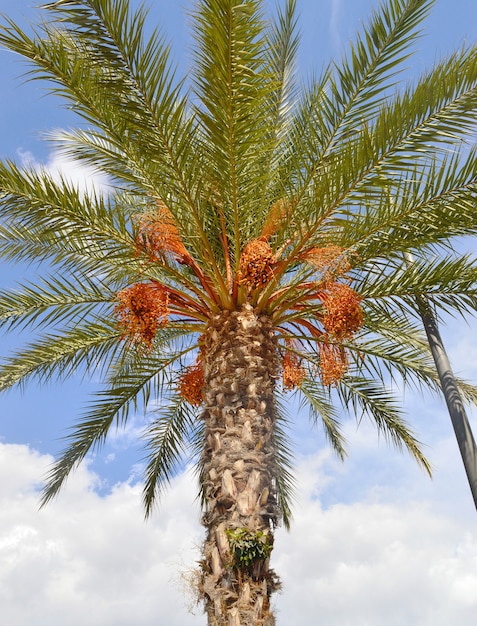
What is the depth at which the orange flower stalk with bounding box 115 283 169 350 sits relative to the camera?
6848 millimetres

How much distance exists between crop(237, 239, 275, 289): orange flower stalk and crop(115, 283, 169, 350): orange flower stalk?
0.91 m

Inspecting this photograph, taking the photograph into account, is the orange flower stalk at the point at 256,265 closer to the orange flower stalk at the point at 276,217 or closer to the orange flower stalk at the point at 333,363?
the orange flower stalk at the point at 276,217

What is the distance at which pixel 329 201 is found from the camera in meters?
6.61

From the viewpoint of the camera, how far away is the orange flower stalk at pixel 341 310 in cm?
680

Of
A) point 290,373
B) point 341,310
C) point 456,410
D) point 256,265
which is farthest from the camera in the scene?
point 290,373

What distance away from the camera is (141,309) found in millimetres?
6859

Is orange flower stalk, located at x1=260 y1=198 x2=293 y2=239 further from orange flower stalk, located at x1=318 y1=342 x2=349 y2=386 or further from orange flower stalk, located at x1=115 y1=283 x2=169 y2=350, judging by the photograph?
orange flower stalk, located at x1=318 y1=342 x2=349 y2=386

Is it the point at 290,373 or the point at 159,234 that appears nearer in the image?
the point at 159,234

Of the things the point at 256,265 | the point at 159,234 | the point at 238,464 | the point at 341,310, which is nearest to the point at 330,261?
the point at 341,310

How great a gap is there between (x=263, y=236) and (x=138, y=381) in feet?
10.3

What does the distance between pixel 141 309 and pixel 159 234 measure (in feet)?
2.81

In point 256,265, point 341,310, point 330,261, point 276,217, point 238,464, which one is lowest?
point 238,464

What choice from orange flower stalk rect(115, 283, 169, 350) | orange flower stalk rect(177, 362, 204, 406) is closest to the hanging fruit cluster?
orange flower stalk rect(115, 283, 169, 350)

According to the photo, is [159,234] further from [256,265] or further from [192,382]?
[192,382]
